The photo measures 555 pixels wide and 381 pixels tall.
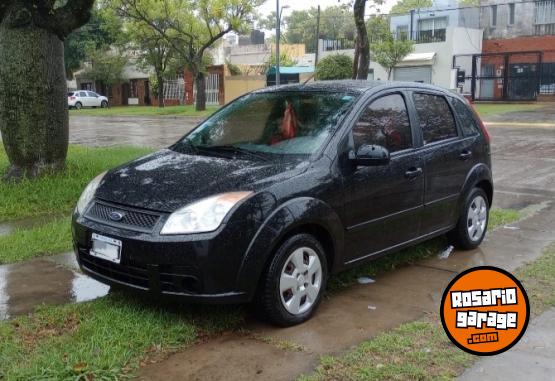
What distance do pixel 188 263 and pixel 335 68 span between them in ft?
103

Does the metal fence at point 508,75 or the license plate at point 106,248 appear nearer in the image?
the license plate at point 106,248

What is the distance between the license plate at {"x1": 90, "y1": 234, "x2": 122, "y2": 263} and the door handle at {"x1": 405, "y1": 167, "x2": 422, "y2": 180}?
238 cm

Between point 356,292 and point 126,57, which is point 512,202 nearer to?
point 356,292

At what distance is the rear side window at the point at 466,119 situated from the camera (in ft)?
19.5

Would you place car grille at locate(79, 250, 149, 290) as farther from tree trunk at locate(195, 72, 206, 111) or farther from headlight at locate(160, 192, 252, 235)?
tree trunk at locate(195, 72, 206, 111)

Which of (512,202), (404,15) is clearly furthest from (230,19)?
(512,202)

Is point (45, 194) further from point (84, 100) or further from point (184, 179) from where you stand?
point (84, 100)

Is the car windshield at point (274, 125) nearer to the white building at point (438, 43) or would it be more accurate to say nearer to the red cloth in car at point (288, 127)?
the red cloth in car at point (288, 127)

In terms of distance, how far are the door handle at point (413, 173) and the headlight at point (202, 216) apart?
5.66ft

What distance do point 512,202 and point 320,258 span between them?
517 cm

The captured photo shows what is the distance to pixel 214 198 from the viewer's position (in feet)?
12.6

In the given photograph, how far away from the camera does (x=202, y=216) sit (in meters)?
3.77

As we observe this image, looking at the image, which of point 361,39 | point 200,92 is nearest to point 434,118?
point 361,39

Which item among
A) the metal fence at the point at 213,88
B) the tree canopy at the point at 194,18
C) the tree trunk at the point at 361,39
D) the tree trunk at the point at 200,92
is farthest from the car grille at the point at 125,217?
the metal fence at the point at 213,88
